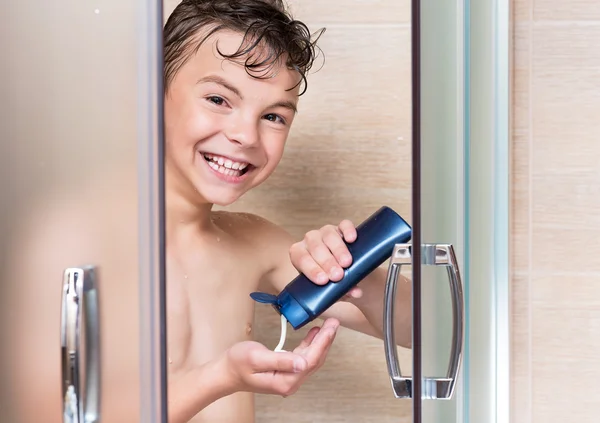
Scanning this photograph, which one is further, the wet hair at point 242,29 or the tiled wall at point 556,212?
the tiled wall at point 556,212

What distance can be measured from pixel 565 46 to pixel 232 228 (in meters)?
0.74

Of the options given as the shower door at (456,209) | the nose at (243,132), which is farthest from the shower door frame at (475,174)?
the nose at (243,132)

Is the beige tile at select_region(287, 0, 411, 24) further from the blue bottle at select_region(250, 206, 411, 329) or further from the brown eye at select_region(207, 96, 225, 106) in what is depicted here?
the blue bottle at select_region(250, 206, 411, 329)

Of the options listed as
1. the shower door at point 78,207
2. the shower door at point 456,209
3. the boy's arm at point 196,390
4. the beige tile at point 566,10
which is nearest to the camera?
the shower door at point 78,207

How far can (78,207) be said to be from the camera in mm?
310

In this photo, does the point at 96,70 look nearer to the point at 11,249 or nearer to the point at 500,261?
the point at 11,249

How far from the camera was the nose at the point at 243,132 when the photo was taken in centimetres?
70

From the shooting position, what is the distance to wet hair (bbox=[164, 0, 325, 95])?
0.70 meters

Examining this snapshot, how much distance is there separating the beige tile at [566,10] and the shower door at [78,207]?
98 centimetres

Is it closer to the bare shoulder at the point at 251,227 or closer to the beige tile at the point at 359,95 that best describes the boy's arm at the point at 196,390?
the bare shoulder at the point at 251,227

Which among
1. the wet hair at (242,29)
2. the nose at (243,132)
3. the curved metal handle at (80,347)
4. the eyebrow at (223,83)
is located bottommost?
the curved metal handle at (80,347)

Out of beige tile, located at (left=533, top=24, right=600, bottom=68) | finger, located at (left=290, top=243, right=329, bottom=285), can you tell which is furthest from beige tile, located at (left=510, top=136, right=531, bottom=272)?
finger, located at (left=290, top=243, right=329, bottom=285)

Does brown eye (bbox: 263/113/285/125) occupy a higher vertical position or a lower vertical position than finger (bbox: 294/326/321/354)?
higher

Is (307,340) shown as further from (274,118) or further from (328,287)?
(274,118)
